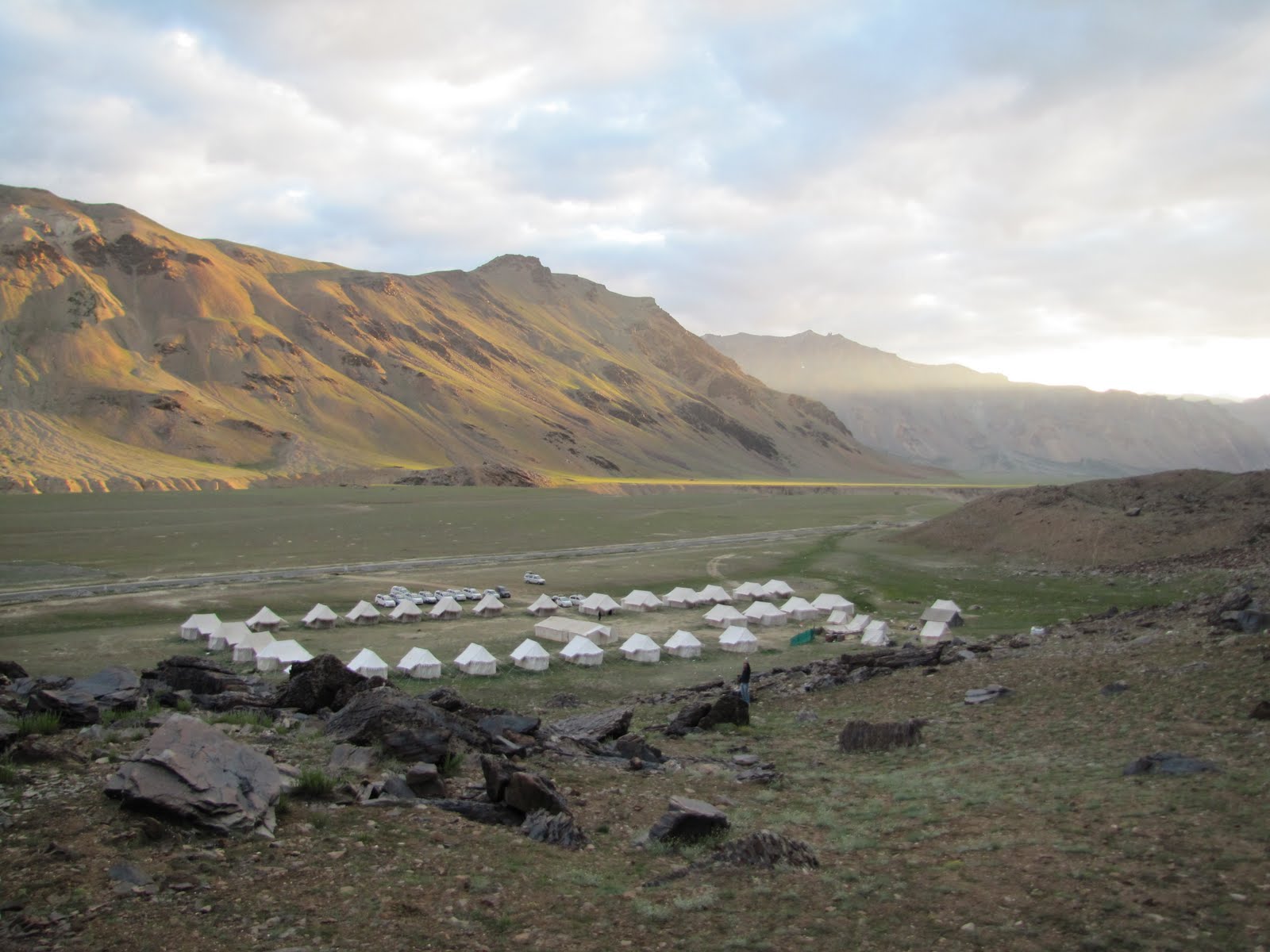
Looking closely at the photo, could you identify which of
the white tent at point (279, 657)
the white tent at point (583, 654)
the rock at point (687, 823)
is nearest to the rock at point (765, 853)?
the rock at point (687, 823)

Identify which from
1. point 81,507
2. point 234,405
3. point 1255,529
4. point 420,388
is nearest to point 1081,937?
point 1255,529

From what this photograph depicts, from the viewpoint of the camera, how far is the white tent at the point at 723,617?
149 feet

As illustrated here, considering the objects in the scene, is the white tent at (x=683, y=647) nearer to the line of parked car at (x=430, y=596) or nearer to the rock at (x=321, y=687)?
the line of parked car at (x=430, y=596)

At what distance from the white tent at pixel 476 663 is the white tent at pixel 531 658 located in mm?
1138

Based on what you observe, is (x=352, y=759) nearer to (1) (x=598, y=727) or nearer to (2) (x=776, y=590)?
(1) (x=598, y=727)

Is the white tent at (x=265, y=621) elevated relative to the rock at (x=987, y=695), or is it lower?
lower

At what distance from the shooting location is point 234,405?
15875cm

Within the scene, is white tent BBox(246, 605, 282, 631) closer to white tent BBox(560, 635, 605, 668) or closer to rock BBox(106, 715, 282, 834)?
white tent BBox(560, 635, 605, 668)

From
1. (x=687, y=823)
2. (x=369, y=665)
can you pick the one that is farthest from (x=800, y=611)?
(x=687, y=823)

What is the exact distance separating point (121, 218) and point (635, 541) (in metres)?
174

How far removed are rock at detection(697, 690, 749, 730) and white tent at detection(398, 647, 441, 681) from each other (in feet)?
Result: 56.2

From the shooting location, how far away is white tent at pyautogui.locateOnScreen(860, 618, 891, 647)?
129 feet

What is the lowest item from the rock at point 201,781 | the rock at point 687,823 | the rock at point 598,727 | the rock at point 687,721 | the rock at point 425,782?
the rock at point 687,721

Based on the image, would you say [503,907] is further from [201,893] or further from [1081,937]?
[1081,937]
